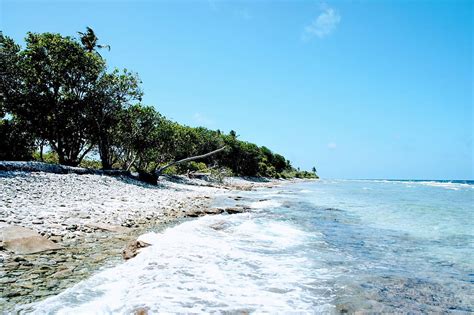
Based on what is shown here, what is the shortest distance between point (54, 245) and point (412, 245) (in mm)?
12211

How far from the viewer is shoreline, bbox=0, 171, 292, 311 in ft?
19.9

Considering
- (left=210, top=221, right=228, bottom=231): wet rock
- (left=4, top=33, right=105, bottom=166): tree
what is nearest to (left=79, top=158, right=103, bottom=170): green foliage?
(left=4, top=33, right=105, bottom=166): tree

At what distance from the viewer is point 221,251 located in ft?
29.0

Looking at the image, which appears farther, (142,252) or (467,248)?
(467,248)

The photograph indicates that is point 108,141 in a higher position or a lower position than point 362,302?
higher

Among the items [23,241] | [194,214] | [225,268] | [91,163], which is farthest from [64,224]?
[91,163]

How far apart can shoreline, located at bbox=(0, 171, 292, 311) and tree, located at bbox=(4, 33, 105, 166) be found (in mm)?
10989

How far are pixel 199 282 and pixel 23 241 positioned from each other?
524cm

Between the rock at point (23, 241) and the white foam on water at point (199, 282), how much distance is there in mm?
2522

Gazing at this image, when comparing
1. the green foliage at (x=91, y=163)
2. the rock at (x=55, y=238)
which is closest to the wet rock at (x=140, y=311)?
the rock at (x=55, y=238)

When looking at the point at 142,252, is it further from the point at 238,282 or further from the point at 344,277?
the point at 344,277

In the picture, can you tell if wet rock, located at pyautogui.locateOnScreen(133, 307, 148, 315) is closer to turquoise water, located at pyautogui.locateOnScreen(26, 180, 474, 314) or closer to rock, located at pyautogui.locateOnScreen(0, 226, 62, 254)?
turquoise water, located at pyautogui.locateOnScreen(26, 180, 474, 314)

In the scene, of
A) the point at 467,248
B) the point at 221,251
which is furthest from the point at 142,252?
the point at 467,248

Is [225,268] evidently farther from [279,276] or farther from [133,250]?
[133,250]
